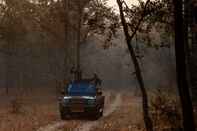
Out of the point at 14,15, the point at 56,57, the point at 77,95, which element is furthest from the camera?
the point at 56,57

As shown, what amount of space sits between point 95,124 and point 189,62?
5.80 meters

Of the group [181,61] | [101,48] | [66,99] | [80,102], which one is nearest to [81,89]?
[80,102]

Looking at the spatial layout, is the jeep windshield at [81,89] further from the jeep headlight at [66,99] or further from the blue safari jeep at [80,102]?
the jeep headlight at [66,99]

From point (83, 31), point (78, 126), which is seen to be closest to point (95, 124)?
point (78, 126)

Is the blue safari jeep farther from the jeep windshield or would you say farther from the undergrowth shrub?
the undergrowth shrub

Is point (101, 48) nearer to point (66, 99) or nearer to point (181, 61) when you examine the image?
point (66, 99)

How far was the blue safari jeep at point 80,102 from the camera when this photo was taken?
28.0 meters

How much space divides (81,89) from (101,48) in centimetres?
484

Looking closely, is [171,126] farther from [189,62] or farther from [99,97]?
[99,97]

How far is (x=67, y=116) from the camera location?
28766mm

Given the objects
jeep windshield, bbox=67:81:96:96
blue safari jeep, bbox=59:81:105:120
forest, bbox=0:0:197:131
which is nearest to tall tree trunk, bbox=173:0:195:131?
forest, bbox=0:0:197:131

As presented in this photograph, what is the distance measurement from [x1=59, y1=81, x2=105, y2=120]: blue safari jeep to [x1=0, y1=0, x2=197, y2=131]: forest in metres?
0.29

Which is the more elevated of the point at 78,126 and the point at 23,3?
the point at 23,3

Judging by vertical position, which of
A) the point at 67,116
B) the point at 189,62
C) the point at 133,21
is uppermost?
the point at 133,21
